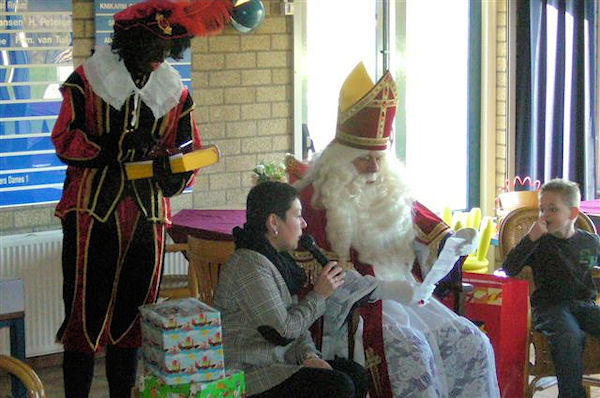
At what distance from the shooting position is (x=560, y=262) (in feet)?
13.5

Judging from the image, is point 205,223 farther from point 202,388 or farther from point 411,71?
point 411,71

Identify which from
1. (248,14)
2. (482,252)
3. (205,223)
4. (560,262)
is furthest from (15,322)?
(482,252)

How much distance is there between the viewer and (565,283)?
13.5 feet

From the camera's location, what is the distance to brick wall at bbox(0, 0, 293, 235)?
5574 millimetres

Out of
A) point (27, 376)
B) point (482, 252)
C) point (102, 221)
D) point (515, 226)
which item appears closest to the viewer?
point (27, 376)

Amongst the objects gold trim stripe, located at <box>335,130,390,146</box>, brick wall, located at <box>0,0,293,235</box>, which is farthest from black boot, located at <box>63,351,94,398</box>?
brick wall, located at <box>0,0,293,235</box>

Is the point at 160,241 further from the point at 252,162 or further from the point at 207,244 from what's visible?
the point at 252,162

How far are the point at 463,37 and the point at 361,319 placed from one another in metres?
3.43

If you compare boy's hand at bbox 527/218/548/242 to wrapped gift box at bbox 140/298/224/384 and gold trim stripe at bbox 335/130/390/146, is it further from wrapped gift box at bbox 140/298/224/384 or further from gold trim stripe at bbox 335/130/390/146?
wrapped gift box at bbox 140/298/224/384

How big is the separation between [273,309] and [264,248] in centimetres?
20

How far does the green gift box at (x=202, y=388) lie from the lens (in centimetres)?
303

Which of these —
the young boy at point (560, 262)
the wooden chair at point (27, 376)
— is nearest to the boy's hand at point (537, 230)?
the young boy at point (560, 262)

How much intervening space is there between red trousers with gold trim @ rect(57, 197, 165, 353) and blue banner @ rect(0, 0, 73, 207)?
5.38ft

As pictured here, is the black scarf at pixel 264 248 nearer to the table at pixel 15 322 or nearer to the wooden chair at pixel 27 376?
the table at pixel 15 322
